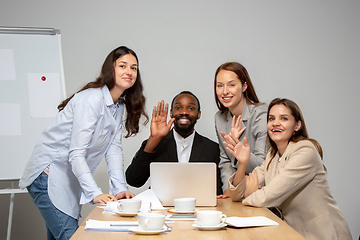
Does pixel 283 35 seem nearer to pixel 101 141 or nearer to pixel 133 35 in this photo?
pixel 133 35

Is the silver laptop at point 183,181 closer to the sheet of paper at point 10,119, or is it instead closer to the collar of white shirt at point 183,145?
the collar of white shirt at point 183,145

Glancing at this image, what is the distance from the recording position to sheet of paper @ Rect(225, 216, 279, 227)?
1.26 m

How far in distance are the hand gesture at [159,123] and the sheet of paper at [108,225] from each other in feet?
3.98

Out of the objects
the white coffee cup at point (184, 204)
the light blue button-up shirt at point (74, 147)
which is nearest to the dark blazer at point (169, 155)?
the light blue button-up shirt at point (74, 147)

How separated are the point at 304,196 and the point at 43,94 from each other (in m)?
2.14

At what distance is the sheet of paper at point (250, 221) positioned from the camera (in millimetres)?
1262

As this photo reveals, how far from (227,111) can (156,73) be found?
129 cm

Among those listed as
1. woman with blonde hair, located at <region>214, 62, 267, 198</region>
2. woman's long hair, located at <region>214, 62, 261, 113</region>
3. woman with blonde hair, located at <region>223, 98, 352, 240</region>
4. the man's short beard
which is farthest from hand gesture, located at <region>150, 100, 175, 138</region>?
woman with blonde hair, located at <region>223, 98, 352, 240</region>

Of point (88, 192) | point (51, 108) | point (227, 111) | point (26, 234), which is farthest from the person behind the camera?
point (26, 234)

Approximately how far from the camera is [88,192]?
1.80m

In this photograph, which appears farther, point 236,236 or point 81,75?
Answer: point 81,75

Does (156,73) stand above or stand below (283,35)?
below

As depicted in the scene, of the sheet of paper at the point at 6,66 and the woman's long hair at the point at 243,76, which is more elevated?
the sheet of paper at the point at 6,66

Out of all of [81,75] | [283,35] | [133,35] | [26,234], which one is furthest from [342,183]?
[26,234]
